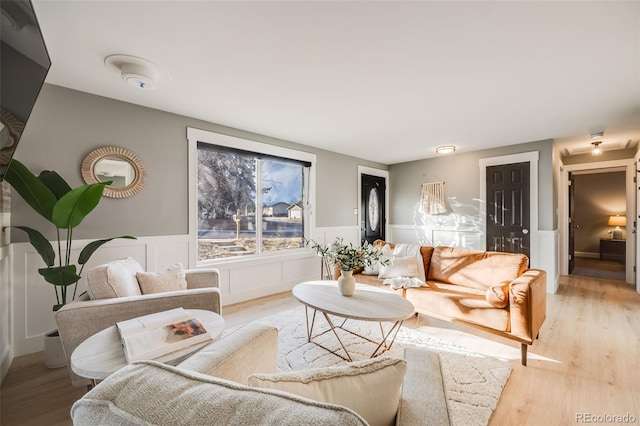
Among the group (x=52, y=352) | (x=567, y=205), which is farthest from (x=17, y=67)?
(x=567, y=205)

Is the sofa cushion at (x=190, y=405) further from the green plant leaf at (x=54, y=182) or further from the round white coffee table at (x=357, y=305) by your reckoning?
the green plant leaf at (x=54, y=182)

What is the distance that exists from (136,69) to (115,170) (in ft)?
3.72

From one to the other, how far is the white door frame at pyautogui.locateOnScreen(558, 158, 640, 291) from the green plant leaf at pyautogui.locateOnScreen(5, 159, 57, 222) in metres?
6.88

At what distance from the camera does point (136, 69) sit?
211 cm

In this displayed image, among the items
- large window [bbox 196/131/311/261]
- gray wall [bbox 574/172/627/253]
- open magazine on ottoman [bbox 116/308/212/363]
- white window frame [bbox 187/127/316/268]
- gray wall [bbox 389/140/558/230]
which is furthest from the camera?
gray wall [bbox 574/172/627/253]

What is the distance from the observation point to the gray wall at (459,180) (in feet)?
13.6

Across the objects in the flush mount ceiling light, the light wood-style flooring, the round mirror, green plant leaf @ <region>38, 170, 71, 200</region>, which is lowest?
the light wood-style flooring

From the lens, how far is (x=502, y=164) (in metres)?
4.61

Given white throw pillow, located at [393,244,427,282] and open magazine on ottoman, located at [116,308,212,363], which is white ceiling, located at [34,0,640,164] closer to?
white throw pillow, located at [393,244,427,282]

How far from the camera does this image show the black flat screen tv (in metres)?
1.13

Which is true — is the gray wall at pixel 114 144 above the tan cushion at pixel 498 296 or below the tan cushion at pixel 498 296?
above

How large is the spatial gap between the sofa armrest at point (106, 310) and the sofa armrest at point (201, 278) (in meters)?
0.56

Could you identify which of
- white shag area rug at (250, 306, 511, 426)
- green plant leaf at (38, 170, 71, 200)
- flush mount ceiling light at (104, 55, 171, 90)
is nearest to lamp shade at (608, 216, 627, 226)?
white shag area rug at (250, 306, 511, 426)

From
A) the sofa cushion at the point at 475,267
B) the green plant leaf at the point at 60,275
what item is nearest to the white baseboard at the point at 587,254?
the sofa cushion at the point at 475,267
